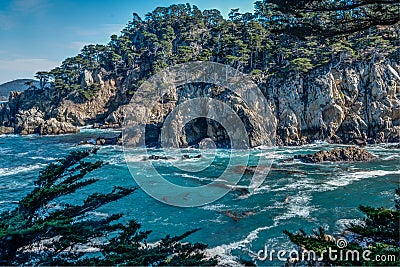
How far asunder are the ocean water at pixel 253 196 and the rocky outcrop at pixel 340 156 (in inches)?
35.0

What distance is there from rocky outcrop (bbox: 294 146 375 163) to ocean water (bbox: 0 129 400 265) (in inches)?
35.0

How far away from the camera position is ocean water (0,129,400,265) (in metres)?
13.3

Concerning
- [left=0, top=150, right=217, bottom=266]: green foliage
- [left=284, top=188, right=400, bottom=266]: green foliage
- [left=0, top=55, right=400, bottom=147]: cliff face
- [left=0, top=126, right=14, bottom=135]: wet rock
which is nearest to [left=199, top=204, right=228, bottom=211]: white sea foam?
[left=0, top=150, right=217, bottom=266]: green foliage

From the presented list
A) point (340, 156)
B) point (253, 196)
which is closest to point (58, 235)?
point (253, 196)

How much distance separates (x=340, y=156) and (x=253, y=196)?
38.6ft

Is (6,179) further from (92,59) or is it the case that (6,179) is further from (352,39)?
(92,59)

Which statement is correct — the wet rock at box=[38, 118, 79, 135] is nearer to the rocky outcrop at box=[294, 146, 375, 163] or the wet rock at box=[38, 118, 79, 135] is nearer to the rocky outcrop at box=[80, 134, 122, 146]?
the rocky outcrop at box=[80, 134, 122, 146]

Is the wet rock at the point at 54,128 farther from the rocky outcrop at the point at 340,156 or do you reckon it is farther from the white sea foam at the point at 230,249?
the white sea foam at the point at 230,249

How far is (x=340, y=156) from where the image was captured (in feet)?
84.5

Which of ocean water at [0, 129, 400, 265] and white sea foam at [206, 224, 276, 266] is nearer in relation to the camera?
white sea foam at [206, 224, 276, 266]

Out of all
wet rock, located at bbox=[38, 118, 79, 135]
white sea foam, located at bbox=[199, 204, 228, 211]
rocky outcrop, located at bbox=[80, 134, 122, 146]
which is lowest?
white sea foam, located at bbox=[199, 204, 228, 211]

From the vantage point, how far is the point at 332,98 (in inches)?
1259

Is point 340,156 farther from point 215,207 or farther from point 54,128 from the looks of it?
point 54,128

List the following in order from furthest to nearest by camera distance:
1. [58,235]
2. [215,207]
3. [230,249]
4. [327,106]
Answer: [327,106], [215,207], [230,249], [58,235]
